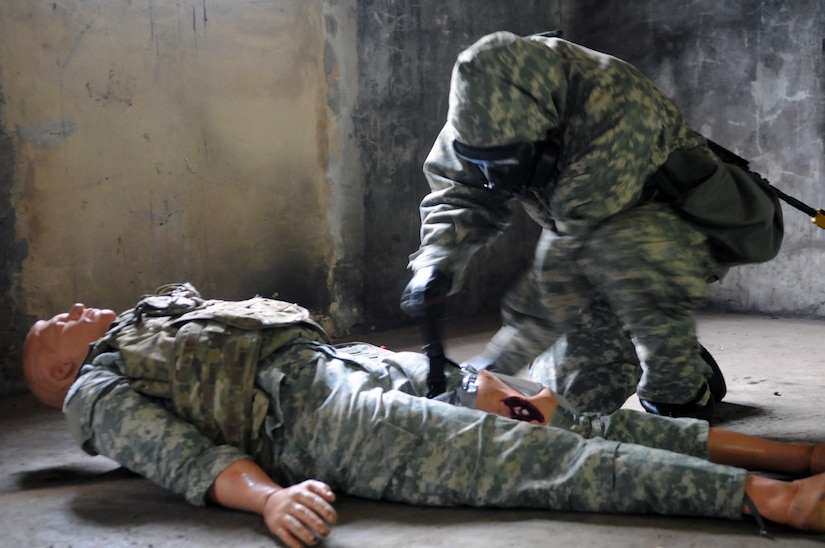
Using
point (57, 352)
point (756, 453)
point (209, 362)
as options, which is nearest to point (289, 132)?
point (57, 352)

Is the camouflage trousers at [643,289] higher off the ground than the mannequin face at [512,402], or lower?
higher

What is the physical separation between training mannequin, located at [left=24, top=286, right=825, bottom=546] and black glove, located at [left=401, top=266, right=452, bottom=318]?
7.5 inches

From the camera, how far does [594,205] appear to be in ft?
7.01

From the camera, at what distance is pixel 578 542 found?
151 centimetres

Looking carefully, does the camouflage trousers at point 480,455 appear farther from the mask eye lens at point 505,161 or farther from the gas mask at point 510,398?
the mask eye lens at point 505,161

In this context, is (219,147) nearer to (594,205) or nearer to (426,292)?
(426,292)

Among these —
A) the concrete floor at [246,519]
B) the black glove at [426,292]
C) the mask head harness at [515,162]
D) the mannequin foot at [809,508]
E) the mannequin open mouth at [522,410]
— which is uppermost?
the mask head harness at [515,162]

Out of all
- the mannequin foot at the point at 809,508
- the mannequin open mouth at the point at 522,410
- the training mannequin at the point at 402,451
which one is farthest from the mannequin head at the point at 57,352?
the mannequin foot at the point at 809,508

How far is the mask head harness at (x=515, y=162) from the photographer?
2.12m

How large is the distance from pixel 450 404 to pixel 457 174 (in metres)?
0.80

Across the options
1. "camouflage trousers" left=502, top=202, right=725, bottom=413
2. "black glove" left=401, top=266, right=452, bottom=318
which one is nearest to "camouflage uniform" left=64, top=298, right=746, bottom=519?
"black glove" left=401, top=266, right=452, bottom=318

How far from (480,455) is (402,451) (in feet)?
0.53

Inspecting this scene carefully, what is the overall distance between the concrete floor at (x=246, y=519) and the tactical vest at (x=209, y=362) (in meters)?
0.20

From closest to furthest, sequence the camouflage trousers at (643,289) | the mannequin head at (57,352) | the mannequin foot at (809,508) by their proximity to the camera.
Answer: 1. the mannequin foot at (809,508)
2. the mannequin head at (57,352)
3. the camouflage trousers at (643,289)
